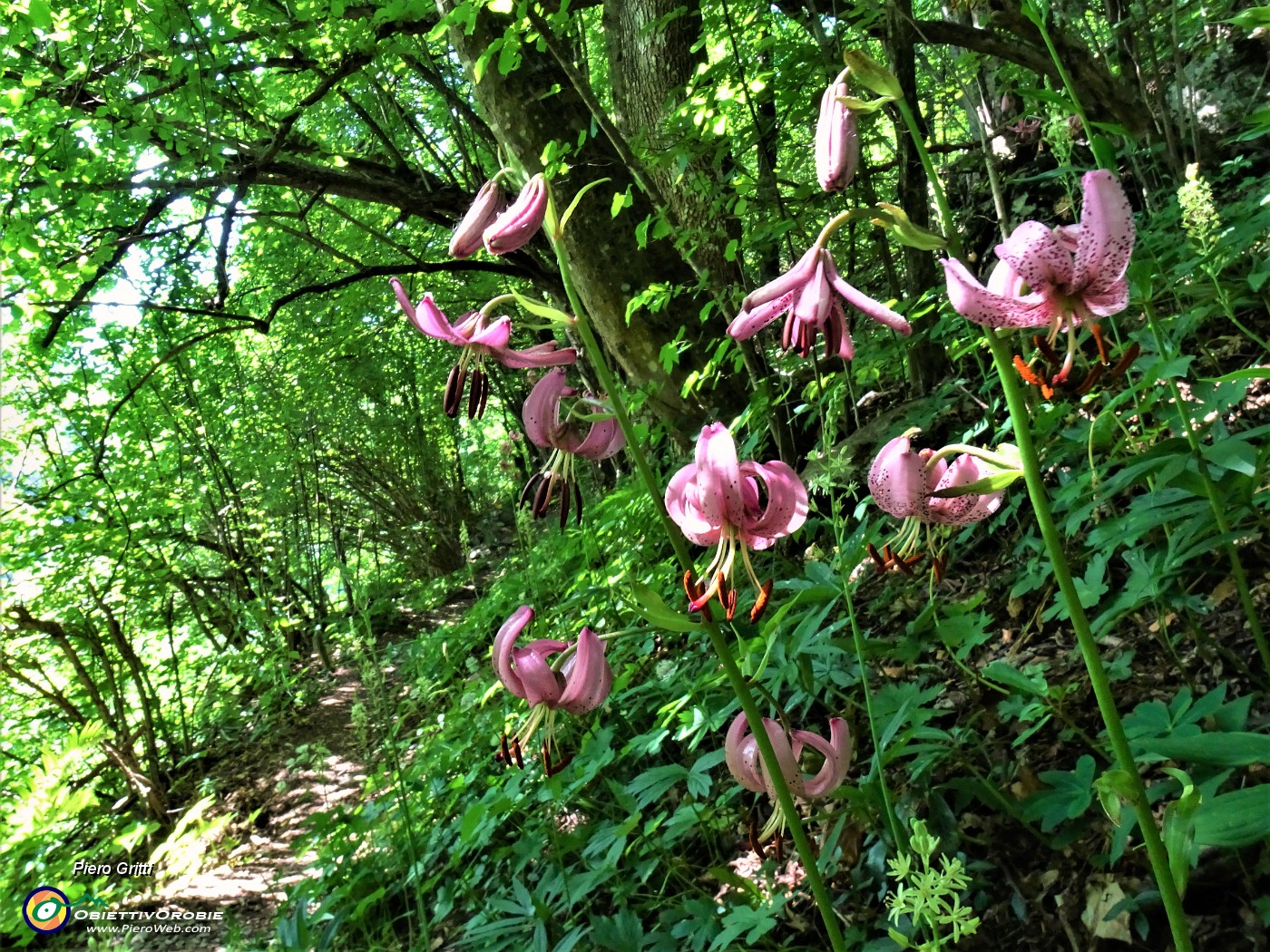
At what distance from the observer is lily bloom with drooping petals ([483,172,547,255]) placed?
3.39ft

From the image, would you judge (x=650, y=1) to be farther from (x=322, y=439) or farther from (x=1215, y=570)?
(x=322, y=439)

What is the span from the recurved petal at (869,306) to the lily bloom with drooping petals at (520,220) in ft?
1.30

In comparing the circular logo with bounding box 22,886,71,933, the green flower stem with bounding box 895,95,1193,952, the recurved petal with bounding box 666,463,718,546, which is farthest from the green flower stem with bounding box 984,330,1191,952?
the circular logo with bounding box 22,886,71,933

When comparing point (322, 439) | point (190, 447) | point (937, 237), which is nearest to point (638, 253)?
point (937, 237)

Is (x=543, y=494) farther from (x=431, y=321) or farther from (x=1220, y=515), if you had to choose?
(x=1220, y=515)

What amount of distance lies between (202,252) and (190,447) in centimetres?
143

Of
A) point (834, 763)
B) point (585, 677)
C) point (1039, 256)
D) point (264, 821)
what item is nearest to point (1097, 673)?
point (1039, 256)

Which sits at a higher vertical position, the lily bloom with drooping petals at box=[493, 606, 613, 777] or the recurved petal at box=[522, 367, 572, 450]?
the recurved petal at box=[522, 367, 572, 450]

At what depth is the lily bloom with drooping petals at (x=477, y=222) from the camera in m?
1.12

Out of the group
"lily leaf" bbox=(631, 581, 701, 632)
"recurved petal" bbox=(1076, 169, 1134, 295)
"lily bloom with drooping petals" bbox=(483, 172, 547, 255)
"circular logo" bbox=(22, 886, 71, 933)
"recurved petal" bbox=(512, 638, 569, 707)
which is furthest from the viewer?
"circular logo" bbox=(22, 886, 71, 933)

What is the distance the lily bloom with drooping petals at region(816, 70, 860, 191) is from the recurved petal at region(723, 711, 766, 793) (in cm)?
74

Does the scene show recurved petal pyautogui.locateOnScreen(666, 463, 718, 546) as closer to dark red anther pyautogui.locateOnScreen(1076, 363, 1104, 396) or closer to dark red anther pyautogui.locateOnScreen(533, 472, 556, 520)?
dark red anther pyautogui.locateOnScreen(533, 472, 556, 520)

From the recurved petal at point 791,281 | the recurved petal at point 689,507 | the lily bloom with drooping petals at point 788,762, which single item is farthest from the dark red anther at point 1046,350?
the lily bloom with drooping petals at point 788,762

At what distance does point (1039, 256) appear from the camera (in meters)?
0.76
